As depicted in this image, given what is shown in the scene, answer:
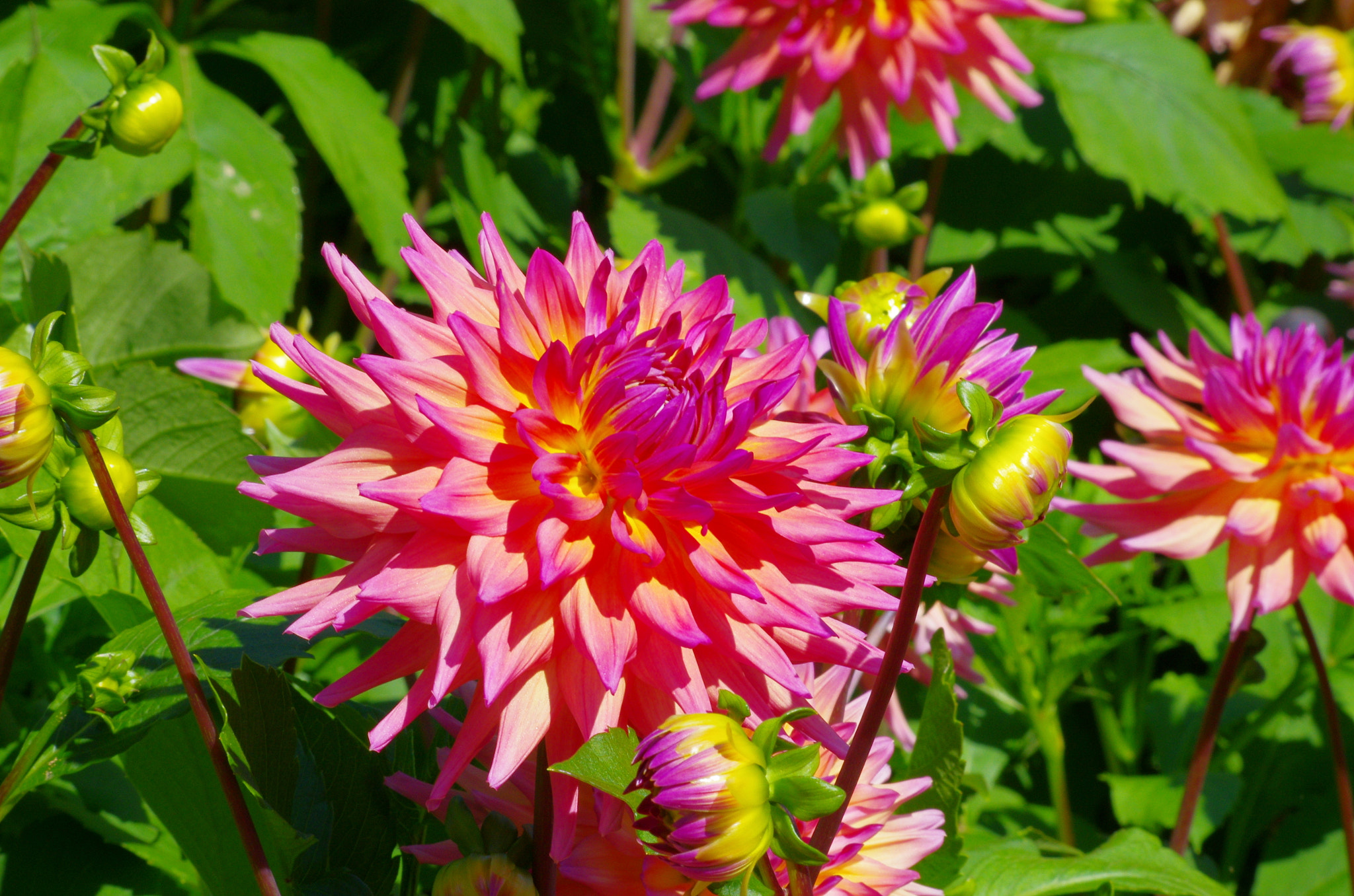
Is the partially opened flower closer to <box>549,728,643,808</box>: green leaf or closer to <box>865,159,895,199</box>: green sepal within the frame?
<box>865,159,895,199</box>: green sepal

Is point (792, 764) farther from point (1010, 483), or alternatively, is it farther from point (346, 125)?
point (346, 125)

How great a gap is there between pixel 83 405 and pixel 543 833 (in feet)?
0.84

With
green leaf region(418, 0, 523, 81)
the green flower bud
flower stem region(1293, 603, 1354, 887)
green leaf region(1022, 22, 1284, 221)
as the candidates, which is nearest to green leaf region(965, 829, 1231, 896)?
flower stem region(1293, 603, 1354, 887)

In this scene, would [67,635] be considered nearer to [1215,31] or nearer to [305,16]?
[305,16]

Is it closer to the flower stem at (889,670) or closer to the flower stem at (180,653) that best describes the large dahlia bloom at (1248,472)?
the flower stem at (889,670)

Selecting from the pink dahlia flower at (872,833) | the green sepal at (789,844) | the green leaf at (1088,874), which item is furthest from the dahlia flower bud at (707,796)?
the green leaf at (1088,874)

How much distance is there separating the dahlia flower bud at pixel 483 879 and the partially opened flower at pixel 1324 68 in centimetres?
205

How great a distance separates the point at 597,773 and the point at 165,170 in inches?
32.7

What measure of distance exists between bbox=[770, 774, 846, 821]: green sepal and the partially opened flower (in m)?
2.00

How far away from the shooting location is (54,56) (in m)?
1.03

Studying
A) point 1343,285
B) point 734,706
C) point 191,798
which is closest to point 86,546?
point 191,798

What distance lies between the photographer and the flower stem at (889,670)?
0.47m

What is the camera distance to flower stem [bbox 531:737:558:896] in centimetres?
47

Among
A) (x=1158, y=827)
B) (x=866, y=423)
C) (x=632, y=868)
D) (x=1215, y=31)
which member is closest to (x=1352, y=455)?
(x=1158, y=827)
